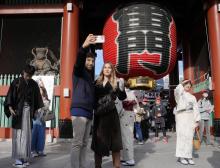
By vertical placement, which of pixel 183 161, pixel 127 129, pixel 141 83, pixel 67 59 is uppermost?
pixel 67 59

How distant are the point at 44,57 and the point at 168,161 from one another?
22.3ft

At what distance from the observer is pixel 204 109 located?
700 centimetres

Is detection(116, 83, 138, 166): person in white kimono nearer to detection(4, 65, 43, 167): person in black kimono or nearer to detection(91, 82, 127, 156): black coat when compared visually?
detection(91, 82, 127, 156): black coat

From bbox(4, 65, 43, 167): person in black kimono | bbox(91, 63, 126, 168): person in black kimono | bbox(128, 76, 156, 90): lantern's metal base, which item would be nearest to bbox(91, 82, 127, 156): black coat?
bbox(91, 63, 126, 168): person in black kimono

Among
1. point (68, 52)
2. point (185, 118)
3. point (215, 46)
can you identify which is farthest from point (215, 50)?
point (185, 118)

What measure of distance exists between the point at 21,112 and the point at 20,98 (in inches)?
8.0

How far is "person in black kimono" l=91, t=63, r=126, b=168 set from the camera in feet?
10.3

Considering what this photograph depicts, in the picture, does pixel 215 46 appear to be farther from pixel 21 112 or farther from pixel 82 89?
pixel 82 89

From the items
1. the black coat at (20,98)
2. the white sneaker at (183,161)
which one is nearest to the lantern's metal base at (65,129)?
the black coat at (20,98)

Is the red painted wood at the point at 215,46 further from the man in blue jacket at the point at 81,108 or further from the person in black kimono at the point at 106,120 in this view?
the man in blue jacket at the point at 81,108

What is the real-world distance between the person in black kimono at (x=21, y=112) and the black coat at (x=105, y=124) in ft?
4.35

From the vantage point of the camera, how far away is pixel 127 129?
424 centimetres

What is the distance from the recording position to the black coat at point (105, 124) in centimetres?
313

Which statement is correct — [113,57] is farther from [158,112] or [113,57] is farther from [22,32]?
[22,32]
